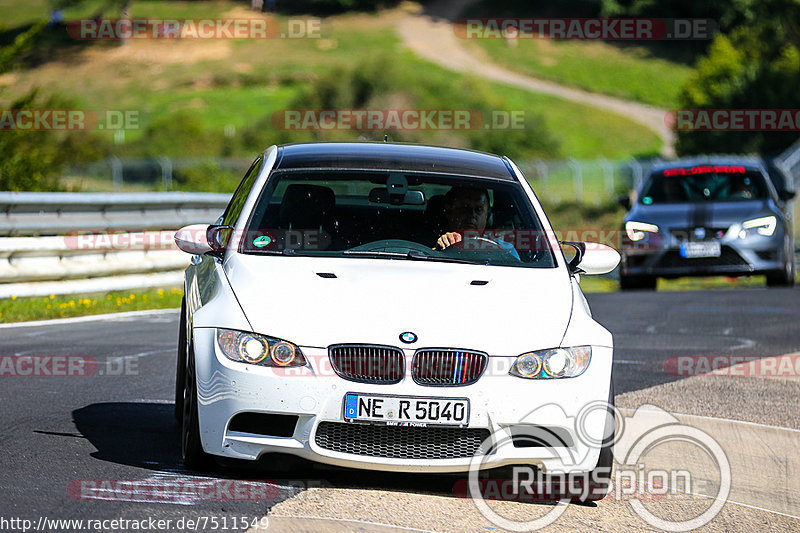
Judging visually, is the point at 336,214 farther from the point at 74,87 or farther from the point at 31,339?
the point at 74,87

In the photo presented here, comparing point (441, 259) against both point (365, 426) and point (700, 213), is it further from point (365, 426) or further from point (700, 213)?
point (700, 213)

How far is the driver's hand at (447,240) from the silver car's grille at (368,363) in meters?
1.46

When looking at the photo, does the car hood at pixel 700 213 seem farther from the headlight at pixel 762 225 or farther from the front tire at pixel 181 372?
the front tire at pixel 181 372

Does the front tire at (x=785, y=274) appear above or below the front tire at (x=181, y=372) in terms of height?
below

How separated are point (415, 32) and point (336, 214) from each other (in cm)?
10631

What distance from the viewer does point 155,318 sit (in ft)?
42.3

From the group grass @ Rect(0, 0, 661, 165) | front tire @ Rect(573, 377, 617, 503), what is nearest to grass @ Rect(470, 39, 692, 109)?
grass @ Rect(0, 0, 661, 165)

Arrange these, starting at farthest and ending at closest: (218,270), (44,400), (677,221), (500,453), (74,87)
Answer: (74,87) → (677,221) → (44,400) → (218,270) → (500,453)

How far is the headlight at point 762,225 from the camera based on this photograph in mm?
16062

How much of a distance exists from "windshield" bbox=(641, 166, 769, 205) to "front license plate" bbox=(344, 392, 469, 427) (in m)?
11.9

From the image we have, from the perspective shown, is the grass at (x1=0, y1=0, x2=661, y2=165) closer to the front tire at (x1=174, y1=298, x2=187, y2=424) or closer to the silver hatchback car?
the silver hatchback car

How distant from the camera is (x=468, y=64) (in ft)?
329

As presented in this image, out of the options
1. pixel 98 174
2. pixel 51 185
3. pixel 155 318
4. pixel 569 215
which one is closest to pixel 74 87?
pixel 98 174

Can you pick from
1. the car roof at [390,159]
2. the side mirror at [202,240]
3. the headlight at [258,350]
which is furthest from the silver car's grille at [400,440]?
the car roof at [390,159]
